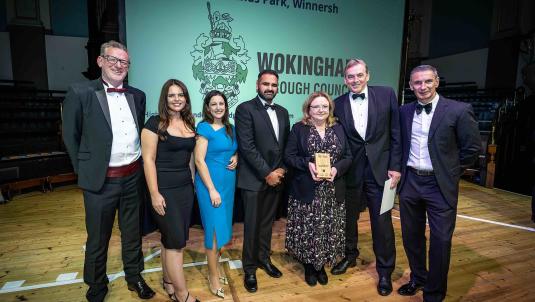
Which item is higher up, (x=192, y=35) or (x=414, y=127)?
(x=192, y=35)

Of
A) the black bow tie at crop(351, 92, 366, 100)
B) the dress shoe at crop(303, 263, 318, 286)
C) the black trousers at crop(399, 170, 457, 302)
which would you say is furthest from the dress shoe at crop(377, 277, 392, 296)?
the black bow tie at crop(351, 92, 366, 100)

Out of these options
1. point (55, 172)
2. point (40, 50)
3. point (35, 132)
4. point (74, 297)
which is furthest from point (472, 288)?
point (40, 50)

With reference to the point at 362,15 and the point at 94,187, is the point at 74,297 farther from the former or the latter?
the point at 362,15

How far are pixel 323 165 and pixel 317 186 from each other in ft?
0.88

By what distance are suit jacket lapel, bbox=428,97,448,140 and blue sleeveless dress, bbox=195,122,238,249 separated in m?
1.42

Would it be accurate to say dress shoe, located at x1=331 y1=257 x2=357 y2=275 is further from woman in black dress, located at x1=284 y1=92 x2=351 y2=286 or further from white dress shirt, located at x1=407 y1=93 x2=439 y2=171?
white dress shirt, located at x1=407 y1=93 x2=439 y2=171

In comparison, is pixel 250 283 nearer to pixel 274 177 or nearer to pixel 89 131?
pixel 274 177

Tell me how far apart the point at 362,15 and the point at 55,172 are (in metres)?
5.91

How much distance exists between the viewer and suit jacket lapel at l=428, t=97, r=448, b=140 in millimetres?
2158

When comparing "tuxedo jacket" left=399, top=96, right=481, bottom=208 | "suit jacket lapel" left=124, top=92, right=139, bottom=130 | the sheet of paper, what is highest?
"suit jacket lapel" left=124, top=92, right=139, bottom=130

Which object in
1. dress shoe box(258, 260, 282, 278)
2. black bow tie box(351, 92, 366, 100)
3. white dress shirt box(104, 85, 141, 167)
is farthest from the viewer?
dress shoe box(258, 260, 282, 278)

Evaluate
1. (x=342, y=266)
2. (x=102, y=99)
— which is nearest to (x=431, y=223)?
→ (x=342, y=266)

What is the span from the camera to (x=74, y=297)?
249 centimetres

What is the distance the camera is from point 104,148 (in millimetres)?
2119
